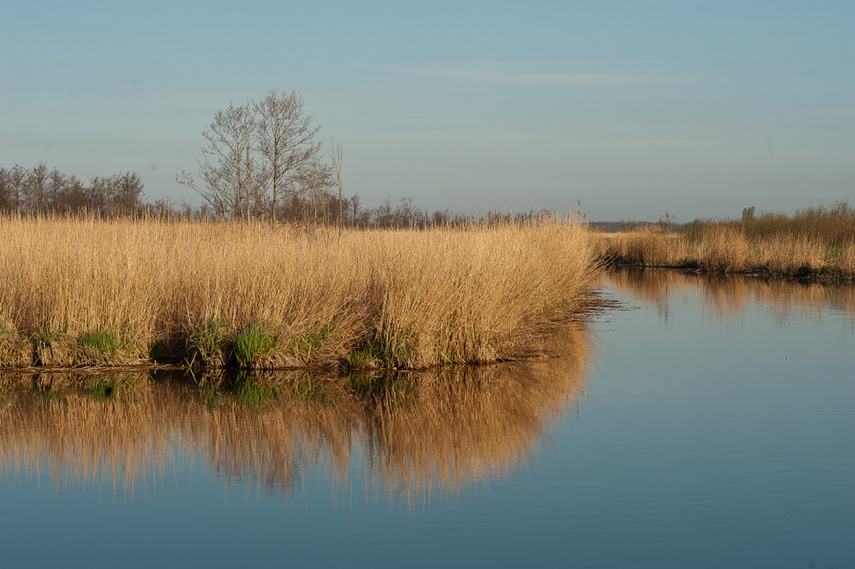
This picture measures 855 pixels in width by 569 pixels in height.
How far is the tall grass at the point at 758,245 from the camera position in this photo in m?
25.9

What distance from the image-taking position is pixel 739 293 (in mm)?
20312

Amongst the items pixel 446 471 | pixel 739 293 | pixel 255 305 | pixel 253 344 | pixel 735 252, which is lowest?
pixel 446 471

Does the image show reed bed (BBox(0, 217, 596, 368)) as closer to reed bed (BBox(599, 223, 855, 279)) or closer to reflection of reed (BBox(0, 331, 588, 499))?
reflection of reed (BBox(0, 331, 588, 499))

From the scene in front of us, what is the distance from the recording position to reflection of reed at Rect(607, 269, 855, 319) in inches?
672

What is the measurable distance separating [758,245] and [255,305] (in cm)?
2429

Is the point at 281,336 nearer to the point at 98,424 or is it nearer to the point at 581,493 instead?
the point at 98,424

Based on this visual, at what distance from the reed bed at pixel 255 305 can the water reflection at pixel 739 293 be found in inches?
263

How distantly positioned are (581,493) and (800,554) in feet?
4.50

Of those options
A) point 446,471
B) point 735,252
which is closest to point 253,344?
point 446,471

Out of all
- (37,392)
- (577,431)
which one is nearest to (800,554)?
(577,431)

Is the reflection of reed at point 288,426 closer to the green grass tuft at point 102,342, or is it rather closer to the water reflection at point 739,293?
the green grass tuft at point 102,342

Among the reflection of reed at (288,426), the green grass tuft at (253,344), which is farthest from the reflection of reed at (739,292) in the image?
the green grass tuft at (253,344)

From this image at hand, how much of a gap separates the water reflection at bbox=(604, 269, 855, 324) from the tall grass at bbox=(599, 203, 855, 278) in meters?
1.74

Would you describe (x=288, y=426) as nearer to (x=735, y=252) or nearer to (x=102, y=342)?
(x=102, y=342)
